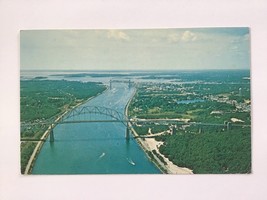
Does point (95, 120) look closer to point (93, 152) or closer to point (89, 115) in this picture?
point (89, 115)

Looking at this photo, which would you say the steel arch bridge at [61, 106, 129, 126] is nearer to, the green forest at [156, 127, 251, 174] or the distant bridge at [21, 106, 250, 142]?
the distant bridge at [21, 106, 250, 142]

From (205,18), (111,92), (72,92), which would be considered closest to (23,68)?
(72,92)

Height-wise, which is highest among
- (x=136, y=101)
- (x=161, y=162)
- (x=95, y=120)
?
(x=136, y=101)

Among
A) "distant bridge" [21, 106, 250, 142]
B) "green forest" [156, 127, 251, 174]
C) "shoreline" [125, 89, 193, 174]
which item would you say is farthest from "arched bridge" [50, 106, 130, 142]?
"green forest" [156, 127, 251, 174]

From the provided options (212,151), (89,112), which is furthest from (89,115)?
(212,151)

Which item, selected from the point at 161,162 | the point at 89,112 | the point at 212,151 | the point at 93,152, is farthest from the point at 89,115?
the point at 212,151

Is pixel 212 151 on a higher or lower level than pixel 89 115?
lower

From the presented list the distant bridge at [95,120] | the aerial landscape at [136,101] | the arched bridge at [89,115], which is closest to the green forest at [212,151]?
the aerial landscape at [136,101]
